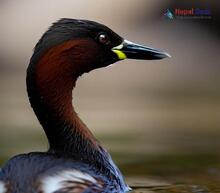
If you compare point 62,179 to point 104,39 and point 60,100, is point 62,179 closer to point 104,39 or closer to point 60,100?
point 60,100

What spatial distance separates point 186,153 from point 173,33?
4.98 meters

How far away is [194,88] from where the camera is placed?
12.0 m

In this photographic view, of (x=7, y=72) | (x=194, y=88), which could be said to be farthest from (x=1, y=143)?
(x=194, y=88)

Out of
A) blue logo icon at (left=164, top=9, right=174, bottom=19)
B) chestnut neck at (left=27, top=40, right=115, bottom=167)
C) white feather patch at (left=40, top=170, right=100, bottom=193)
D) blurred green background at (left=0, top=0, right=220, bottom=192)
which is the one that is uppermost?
chestnut neck at (left=27, top=40, right=115, bottom=167)

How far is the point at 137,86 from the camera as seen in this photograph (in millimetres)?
11805

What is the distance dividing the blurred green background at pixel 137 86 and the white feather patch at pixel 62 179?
7.85ft

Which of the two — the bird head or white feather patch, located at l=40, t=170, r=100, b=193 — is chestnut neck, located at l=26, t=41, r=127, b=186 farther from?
white feather patch, located at l=40, t=170, r=100, b=193

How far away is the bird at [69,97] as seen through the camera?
516cm

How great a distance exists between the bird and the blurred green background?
193 cm

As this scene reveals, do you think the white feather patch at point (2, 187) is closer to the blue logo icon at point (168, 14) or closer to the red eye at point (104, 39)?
the red eye at point (104, 39)

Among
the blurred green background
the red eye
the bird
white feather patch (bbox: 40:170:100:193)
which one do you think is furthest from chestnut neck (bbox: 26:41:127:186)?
the blurred green background

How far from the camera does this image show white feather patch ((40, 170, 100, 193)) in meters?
4.93

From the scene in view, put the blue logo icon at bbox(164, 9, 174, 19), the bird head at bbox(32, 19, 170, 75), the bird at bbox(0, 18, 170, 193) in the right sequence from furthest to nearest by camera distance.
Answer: the blue logo icon at bbox(164, 9, 174, 19) → the bird head at bbox(32, 19, 170, 75) → the bird at bbox(0, 18, 170, 193)

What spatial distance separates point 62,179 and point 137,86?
6.82m
